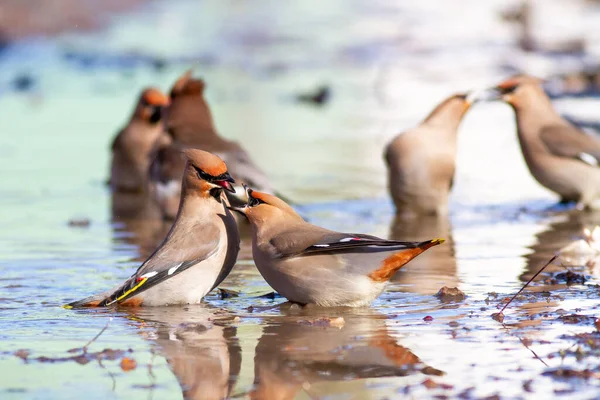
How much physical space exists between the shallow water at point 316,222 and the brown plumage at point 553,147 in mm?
305

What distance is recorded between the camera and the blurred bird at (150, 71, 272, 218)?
9284 mm

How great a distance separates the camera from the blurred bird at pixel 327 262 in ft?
19.4

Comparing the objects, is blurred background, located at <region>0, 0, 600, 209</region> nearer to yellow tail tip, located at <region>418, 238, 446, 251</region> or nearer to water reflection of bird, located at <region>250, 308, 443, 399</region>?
yellow tail tip, located at <region>418, 238, 446, 251</region>

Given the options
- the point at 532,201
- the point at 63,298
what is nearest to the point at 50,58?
the point at 532,201

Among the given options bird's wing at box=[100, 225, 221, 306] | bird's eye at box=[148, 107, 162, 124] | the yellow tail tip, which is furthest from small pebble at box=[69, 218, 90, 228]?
the yellow tail tip

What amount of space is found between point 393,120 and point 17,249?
28.0 ft

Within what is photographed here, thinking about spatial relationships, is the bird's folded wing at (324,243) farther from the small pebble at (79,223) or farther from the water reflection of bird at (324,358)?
the small pebble at (79,223)

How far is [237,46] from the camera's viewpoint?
1093 inches

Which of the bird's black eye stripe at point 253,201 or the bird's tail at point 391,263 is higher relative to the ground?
the bird's black eye stripe at point 253,201

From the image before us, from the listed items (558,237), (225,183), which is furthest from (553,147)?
(225,183)

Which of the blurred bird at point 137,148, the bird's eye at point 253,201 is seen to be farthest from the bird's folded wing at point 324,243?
the blurred bird at point 137,148

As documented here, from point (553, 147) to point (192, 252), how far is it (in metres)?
4.50

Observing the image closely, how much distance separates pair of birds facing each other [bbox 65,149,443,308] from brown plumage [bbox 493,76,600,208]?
3971 mm

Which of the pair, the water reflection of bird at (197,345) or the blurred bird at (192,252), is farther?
the blurred bird at (192,252)
